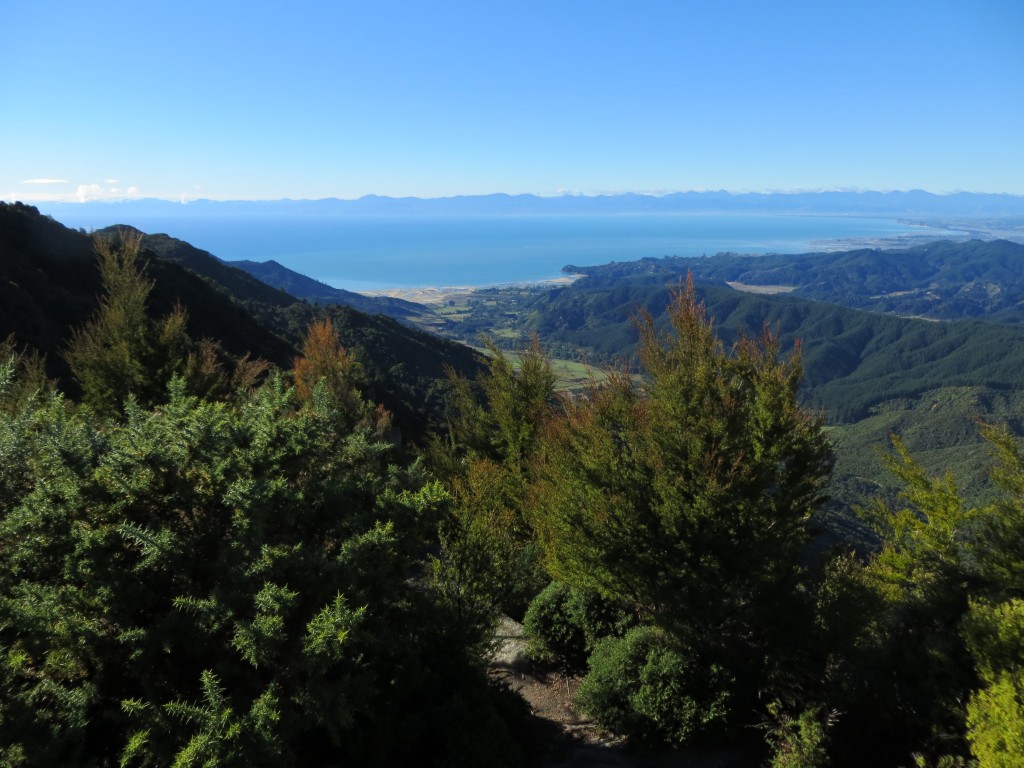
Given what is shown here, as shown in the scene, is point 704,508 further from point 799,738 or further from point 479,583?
point 479,583

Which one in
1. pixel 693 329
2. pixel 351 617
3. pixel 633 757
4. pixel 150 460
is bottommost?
pixel 633 757

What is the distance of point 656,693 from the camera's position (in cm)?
752

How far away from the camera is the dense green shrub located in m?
7.39

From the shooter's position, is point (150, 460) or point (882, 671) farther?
point (882, 671)

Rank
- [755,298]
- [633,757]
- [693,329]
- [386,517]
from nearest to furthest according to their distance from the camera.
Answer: [386,517] → [633,757] → [693,329] → [755,298]

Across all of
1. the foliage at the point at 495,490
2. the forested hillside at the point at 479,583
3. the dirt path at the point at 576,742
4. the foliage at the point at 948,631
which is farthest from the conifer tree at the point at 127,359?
the foliage at the point at 948,631

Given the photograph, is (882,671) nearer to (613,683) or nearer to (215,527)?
(613,683)

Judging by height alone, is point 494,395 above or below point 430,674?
above

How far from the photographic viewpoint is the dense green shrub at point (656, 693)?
24.3 feet

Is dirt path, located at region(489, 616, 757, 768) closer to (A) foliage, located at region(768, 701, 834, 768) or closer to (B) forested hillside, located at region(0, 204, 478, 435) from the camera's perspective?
(A) foliage, located at region(768, 701, 834, 768)

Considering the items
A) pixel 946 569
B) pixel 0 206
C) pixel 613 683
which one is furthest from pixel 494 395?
pixel 0 206

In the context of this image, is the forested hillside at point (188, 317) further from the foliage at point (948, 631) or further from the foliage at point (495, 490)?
the foliage at point (948, 631)

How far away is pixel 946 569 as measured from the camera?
8.70 meters

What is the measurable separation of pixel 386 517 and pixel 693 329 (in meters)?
5.25
